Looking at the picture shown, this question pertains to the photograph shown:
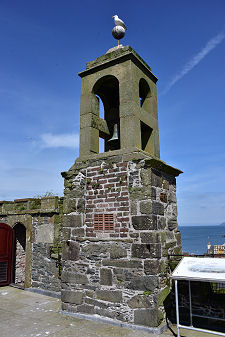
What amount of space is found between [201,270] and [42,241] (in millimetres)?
5445

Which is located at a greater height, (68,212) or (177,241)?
(68,212)

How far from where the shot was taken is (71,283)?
231 inches

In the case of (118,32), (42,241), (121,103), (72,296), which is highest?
(118,32)

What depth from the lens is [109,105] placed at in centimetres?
754

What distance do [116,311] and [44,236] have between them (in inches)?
154

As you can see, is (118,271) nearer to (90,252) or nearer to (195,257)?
(90,252)

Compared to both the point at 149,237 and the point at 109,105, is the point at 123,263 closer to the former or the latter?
the point at 149,237

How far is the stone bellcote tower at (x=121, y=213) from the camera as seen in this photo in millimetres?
5031

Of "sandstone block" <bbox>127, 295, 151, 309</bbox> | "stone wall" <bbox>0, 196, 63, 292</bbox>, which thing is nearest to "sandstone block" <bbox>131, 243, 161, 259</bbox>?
"sandstone block" <bbox>127, 295, 151, 309</bbox>

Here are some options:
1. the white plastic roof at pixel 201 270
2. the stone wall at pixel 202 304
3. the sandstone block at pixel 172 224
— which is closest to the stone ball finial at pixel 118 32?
the sandstone block at pixel 172 224

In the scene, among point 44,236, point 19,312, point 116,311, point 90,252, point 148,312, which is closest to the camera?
point 148,312

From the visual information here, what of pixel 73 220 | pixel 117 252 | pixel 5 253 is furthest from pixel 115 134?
pixel 5 253

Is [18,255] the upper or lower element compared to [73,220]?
lower

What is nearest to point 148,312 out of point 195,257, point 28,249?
point 195,257
